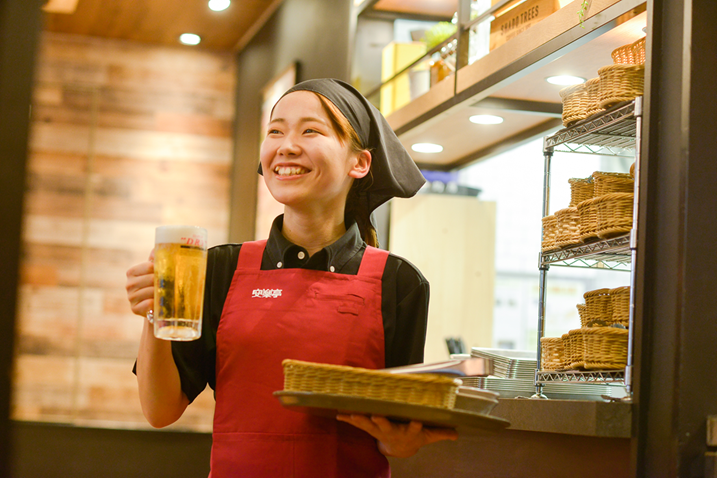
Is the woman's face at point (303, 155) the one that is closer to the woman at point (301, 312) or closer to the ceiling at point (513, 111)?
the woman at point (301, 312)

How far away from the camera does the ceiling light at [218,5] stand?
5.26 m

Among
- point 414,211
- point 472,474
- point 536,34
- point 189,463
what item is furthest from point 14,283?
point 414,211

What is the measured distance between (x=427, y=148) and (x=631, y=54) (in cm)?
204

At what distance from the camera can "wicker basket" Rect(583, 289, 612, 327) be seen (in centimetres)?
238

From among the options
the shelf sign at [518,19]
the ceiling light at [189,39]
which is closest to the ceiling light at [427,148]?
the shelf sign at [518,19]

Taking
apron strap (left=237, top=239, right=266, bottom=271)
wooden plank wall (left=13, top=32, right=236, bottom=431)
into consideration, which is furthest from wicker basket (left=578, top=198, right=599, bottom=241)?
wooden plank wall (left=13, top=32, right=236, bottom=431)

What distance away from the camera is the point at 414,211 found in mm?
4516

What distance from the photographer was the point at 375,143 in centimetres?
141

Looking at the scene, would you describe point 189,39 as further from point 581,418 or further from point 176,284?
point 176,284

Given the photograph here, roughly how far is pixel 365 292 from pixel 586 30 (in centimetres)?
156

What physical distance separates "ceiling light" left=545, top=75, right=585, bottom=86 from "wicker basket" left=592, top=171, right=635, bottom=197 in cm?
73

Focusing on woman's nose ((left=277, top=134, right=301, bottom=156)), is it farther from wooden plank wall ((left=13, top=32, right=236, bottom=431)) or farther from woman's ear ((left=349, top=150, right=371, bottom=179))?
wooden plank wall ((left=13, top=32, right=236, bottom=431))

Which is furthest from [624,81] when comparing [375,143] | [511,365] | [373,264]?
[373,264]

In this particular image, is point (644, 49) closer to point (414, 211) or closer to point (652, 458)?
point (652, 458)
